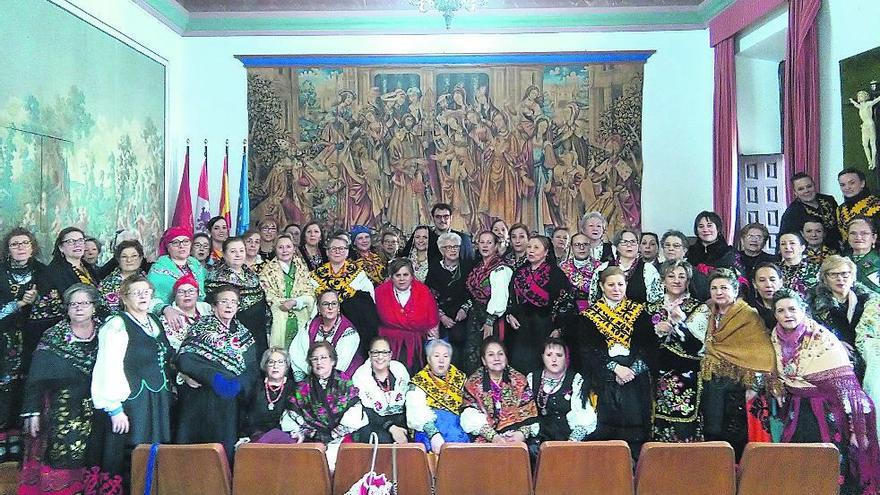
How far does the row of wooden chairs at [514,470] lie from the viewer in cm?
346

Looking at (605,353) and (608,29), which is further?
(608,29)

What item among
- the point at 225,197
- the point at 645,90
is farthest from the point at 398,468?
the point at 645,90

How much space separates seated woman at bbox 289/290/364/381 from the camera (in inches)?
198

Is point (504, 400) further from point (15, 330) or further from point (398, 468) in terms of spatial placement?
point (15, 330)

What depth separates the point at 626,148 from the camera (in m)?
8.91

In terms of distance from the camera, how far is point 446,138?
8.94 m

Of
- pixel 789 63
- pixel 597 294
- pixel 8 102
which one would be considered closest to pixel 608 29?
pixel 789 63

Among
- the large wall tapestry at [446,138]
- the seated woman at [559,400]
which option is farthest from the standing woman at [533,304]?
the large wall tapestry at [446,138]

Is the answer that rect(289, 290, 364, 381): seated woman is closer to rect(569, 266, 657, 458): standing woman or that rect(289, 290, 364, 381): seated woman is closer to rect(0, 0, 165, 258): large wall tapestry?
rect(569, 266, 657, 458): standing woman

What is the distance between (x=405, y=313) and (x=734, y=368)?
2.38m

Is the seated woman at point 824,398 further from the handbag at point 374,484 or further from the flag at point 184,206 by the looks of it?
the flag at point 184,206

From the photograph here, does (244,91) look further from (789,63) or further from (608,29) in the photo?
(789,63)

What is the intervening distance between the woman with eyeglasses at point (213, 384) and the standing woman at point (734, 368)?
2.77 m

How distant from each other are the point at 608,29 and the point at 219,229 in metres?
5.35
